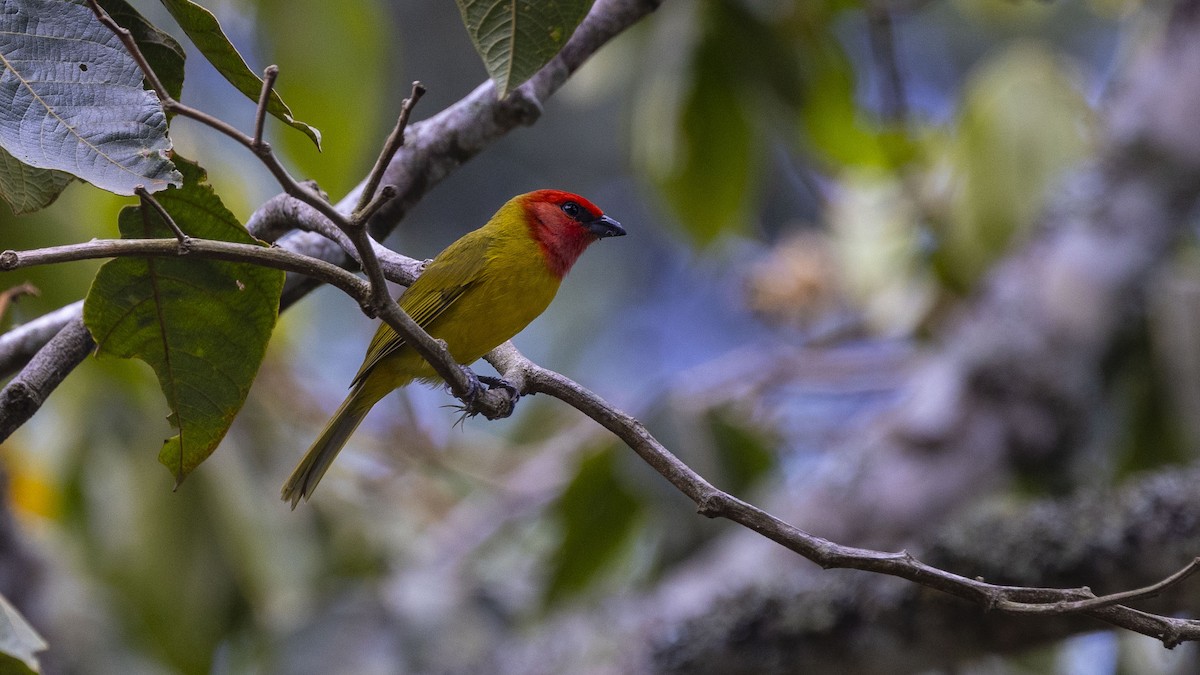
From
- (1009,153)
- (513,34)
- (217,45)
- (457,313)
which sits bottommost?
(217,45)

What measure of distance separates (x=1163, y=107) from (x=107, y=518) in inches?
172

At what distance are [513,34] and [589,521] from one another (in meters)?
2.84

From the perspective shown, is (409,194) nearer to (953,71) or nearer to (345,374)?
(345,374)

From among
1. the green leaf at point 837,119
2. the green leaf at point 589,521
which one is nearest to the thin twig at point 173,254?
the green leaf at point 589,521

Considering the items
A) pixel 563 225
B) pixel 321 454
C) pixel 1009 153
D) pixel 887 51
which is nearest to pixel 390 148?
pixel 321 454

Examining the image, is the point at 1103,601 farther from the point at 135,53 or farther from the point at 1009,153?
the point at 1009,153

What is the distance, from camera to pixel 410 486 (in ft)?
20.8

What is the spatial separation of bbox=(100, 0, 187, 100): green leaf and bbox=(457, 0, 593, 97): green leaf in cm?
48

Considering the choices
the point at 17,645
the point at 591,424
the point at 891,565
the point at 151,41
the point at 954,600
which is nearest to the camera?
the point at 891,565

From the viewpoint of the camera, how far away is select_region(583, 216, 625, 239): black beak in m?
3.68

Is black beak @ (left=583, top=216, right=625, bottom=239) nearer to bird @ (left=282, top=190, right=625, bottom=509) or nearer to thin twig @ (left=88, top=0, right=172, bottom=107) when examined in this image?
bird @ (left=282, top=190, right=625, bottom=509)

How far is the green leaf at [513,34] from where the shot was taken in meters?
1.72

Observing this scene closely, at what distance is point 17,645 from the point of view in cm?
195

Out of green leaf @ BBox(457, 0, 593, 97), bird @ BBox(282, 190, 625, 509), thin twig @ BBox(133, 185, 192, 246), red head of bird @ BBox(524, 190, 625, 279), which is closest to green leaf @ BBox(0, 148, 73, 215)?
thin twig @ BBox(133, 185, 192, 246)
